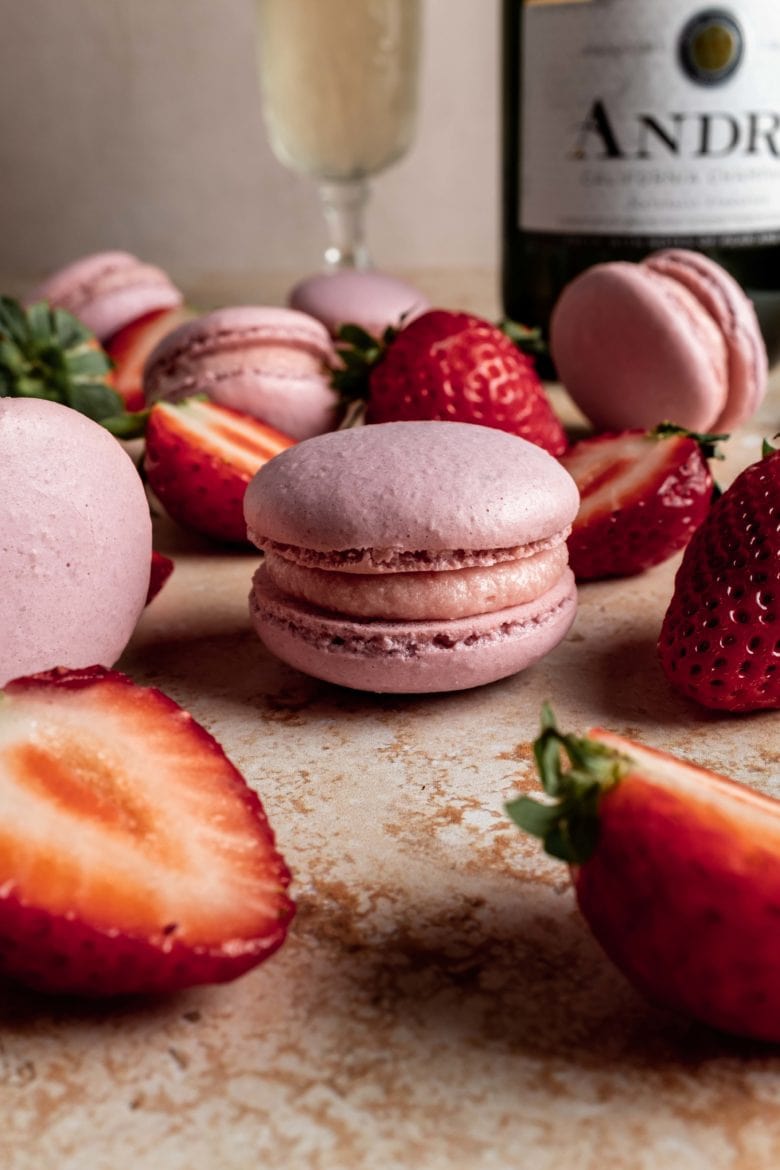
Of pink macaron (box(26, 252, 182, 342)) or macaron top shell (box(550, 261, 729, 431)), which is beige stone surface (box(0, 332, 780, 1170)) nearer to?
macaron top shell (box(550, 261, 729, 431))

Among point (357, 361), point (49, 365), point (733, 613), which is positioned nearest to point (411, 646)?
point (733, 613)

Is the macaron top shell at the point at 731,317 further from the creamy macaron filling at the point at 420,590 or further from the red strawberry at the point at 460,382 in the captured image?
the creamy macaron filling at the point at 420,590

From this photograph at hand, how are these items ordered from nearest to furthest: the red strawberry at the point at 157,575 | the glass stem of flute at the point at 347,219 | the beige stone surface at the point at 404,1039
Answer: the beige stone surface at the point at 404,1039 < the red strawberry at the point at 157,575 < the glass stem of flute at the point at 347,219

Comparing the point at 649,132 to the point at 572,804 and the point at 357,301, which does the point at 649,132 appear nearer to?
the point at 357,301

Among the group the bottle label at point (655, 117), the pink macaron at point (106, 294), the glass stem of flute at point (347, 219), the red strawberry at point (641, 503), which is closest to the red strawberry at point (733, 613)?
the red strawberry at point (641, 503)

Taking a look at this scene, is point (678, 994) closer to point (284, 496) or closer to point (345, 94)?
point (284, 496)
